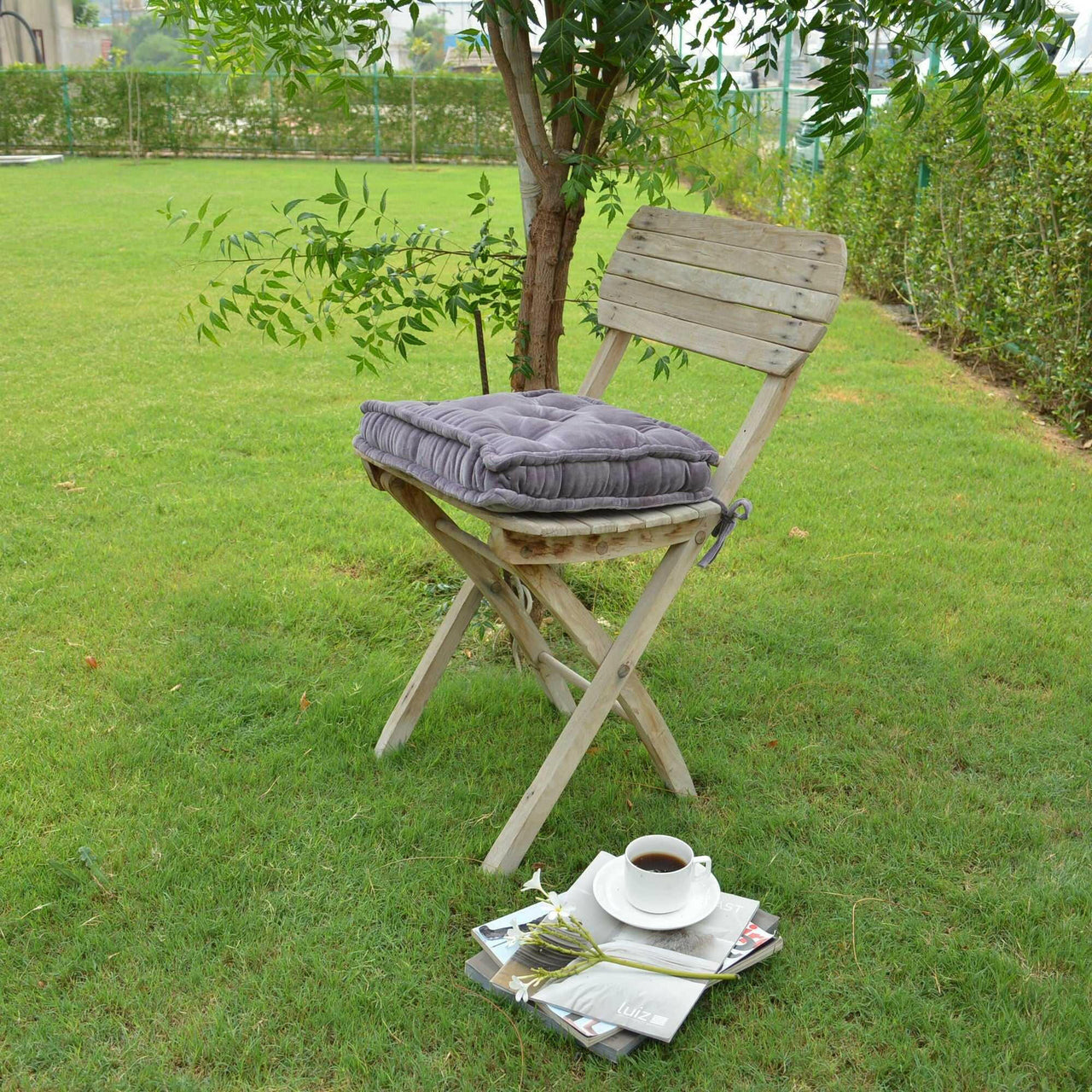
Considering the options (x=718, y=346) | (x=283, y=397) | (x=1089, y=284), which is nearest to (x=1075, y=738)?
(x=718, y=346)

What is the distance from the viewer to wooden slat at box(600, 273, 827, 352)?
7.23 ft

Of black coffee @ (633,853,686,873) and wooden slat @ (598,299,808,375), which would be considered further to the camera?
wooden slat @ (598,299,808,375)

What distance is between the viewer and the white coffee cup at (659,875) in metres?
1.99

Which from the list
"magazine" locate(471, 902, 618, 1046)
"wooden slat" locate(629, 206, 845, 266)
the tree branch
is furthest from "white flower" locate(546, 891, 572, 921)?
the tree branch

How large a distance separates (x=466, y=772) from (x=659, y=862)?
0.68 metres

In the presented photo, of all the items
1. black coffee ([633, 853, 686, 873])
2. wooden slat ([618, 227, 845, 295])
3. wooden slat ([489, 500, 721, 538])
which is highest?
wooden slat ([618, 227, 845, 295])

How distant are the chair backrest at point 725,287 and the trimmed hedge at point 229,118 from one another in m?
19.2

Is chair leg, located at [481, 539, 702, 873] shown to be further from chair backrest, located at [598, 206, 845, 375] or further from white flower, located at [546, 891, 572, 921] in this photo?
chair backrest, located at [598, 206, 845, 375]

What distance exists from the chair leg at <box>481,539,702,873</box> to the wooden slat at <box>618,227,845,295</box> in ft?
1.92

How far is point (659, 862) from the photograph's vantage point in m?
2.07

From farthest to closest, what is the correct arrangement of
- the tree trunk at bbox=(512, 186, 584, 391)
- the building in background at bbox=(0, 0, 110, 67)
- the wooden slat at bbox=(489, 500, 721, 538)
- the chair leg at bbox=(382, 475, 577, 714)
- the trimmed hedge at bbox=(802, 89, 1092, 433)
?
the building in background at bbox=(0, 0, 110, 67) < the trimmed hedge at bbox=(802, 89, 1092, 433) < the tree trunk at bbox=(512, 186, 584, 391) < the chair leg at bbox=(382, 475, 577, 714) < the wooden slat at bbox=(489, 500, 721, 538)

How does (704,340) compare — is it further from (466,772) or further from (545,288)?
(466,772)

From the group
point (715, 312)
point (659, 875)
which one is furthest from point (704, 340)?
point (659, 875)

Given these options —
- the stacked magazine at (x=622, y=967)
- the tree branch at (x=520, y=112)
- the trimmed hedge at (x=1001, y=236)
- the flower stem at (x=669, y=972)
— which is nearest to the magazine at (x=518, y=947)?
the stacked magazine at (x=622, y=967)
